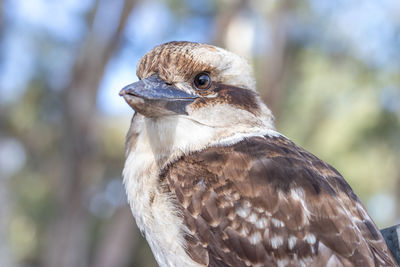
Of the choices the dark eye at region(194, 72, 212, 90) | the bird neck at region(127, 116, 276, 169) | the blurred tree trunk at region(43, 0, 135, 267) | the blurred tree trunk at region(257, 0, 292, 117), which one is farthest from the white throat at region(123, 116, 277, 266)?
the blurred tree trunk at region(257, 0, 292, 117)

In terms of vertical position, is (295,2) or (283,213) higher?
Answer: (295,2)

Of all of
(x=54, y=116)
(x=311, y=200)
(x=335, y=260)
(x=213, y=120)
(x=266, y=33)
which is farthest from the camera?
(x=54, y=116)

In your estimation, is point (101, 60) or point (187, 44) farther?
point (101, 60)

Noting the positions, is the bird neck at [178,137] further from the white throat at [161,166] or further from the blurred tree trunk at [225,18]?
the blurred tree trunk at [225,18]

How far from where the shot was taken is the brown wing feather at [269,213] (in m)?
2.16

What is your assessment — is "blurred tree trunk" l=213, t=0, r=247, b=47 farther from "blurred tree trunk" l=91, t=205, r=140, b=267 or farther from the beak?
the beak

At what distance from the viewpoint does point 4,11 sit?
9.02m

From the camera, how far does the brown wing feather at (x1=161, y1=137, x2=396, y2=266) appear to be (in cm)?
216

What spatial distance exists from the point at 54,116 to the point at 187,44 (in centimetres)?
1650

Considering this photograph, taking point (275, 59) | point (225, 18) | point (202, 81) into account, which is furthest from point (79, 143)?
point (202, 81)

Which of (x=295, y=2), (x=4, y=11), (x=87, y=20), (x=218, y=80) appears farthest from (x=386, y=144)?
(x=218, y=80)

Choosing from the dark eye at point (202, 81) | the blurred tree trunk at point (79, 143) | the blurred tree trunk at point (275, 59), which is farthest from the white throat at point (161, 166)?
the blurred tree trunk at point (275, 59)

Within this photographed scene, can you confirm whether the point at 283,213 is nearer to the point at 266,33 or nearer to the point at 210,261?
the point at 210,261

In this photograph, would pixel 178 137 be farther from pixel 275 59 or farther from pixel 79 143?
pixel 275 59
